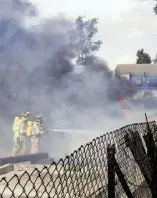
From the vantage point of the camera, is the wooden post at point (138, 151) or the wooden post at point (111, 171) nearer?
the wooden post at point (111, 171)

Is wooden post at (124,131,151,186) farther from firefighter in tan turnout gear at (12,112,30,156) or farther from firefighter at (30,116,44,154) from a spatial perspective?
firefighter in tan turnout gear at (12,112,30,156)

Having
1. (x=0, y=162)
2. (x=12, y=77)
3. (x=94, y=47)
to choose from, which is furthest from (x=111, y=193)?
(x=94, y=47)

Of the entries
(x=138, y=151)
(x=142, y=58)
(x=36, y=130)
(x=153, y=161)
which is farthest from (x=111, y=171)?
(x=142, y=58)

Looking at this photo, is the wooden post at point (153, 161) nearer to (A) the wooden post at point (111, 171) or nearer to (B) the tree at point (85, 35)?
(A) the wooden post at point (111, 171)

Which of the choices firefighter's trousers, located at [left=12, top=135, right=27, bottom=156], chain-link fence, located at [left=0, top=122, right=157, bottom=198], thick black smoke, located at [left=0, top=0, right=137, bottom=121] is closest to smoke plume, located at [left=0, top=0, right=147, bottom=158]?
thick black smoke, located at [left=0, top=0, right=137, bottom=121]

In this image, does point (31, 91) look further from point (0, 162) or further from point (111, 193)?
point (111, 193)

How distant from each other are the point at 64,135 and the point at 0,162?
4.90 meters

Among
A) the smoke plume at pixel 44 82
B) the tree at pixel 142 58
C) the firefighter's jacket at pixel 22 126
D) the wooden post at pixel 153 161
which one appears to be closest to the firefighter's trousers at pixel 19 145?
the firefighter's jacket at pixel 22 126

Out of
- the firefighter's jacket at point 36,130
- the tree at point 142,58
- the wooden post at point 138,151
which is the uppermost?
the tree at point 142,58

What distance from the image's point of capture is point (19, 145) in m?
10.3

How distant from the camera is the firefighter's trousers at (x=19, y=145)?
10.1m

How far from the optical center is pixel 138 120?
49.9 feet

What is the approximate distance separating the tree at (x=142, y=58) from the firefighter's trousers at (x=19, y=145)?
104 ft

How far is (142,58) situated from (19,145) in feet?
106
